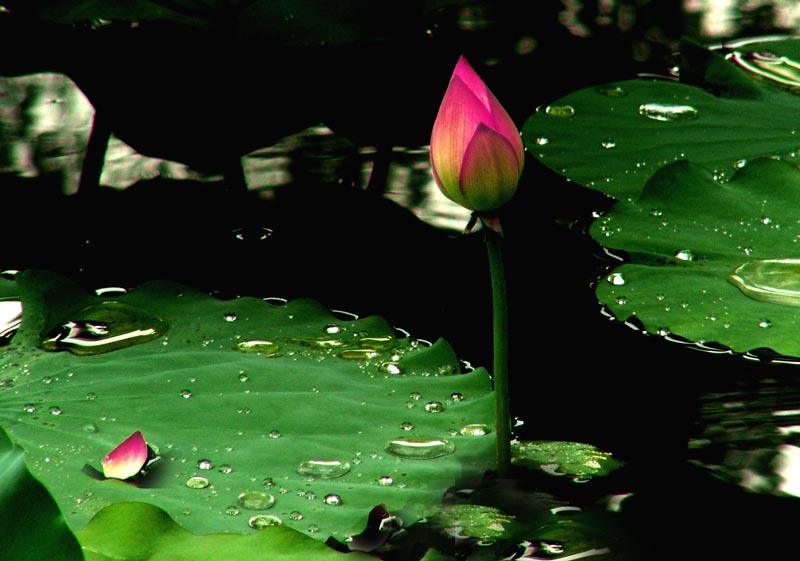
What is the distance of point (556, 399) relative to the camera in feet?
3.72

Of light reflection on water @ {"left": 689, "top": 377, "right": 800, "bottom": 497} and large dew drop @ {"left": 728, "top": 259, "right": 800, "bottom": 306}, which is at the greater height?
large dew drop @ {"left": 728, "top": 259, "right": 800, "bottom": 306}

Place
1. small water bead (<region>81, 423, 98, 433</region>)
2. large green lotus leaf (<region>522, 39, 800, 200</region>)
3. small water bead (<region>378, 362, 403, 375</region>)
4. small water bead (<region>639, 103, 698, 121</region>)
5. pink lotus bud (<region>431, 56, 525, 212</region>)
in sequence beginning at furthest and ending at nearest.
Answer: small water bead (<region>639, 103, 698, 121</region>)
large green lotus leaf (<region>522, 39, 800, 200</region>)
small water bead (<region>378, 362, 403, 375</region>)
small water bead (<region>81, 423, 98, 433</region>)
pink lotus bud (<region>431, 56, 525, 212</region>)

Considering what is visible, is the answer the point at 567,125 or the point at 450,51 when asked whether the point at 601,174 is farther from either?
the point at 450,51

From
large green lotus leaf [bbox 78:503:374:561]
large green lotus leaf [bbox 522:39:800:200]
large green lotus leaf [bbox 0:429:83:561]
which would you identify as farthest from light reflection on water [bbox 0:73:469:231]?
large green lotus leaf [bbox 0:429:83:561]

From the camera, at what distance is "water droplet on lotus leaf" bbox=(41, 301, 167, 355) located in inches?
45.0

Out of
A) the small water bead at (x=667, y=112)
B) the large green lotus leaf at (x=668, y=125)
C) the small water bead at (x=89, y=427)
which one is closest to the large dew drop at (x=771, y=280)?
the large green lotus leaf at (x=668, y=125)

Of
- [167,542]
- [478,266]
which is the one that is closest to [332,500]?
[167,542]

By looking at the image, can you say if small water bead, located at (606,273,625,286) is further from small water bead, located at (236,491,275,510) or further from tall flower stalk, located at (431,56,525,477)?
small water bead, located at (236,491,275,510)

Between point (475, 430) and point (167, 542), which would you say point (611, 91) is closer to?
point (475, 430)

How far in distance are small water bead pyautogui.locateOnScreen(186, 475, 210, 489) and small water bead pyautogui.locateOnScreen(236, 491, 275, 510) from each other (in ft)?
0.13

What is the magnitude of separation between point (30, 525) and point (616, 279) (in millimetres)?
814

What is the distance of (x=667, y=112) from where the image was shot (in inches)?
64.5

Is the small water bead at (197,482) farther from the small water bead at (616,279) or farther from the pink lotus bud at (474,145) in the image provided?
the small water bead at (616,279)

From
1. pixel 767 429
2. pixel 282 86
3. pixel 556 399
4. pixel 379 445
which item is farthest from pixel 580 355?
pixel 282 86
